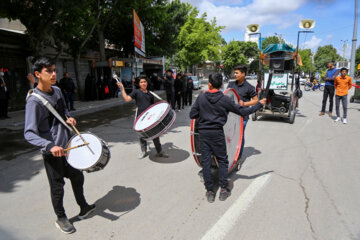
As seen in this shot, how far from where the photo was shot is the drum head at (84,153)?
2.65m

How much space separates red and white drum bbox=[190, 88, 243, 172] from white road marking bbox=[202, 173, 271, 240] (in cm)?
45

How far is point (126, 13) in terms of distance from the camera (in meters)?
17.5

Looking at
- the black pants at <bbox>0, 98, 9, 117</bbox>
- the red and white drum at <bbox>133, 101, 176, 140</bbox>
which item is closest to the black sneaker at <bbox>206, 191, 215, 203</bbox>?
the red and white drum at <bbox>133, 101, 176, 140</bbox>

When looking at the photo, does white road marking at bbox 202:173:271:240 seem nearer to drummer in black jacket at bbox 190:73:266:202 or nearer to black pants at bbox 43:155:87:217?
drummer in black jacket at bbox 190:73:266:202

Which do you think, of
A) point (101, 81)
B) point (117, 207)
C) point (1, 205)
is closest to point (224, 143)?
point (117, 207)

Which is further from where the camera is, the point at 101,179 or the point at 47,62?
the point at 101,179

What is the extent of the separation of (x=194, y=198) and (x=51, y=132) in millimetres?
2030

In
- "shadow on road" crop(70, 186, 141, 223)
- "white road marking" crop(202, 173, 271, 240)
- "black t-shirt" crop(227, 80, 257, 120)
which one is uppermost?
"black t-shirt" crop(227, 80, 257, 120)

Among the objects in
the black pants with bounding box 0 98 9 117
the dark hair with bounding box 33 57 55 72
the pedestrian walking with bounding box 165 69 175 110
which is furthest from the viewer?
the pedestrian walking with bounding box 165 69 175 110

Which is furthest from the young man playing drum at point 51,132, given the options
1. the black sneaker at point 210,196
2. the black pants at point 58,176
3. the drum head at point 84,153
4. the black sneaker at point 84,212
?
the black sneaker at point 210,196

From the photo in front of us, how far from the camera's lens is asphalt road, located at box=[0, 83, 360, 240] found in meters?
2.84

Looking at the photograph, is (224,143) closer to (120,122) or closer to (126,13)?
(120,122)

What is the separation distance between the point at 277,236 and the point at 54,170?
2.46 m

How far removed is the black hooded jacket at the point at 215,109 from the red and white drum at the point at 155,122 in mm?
1108
